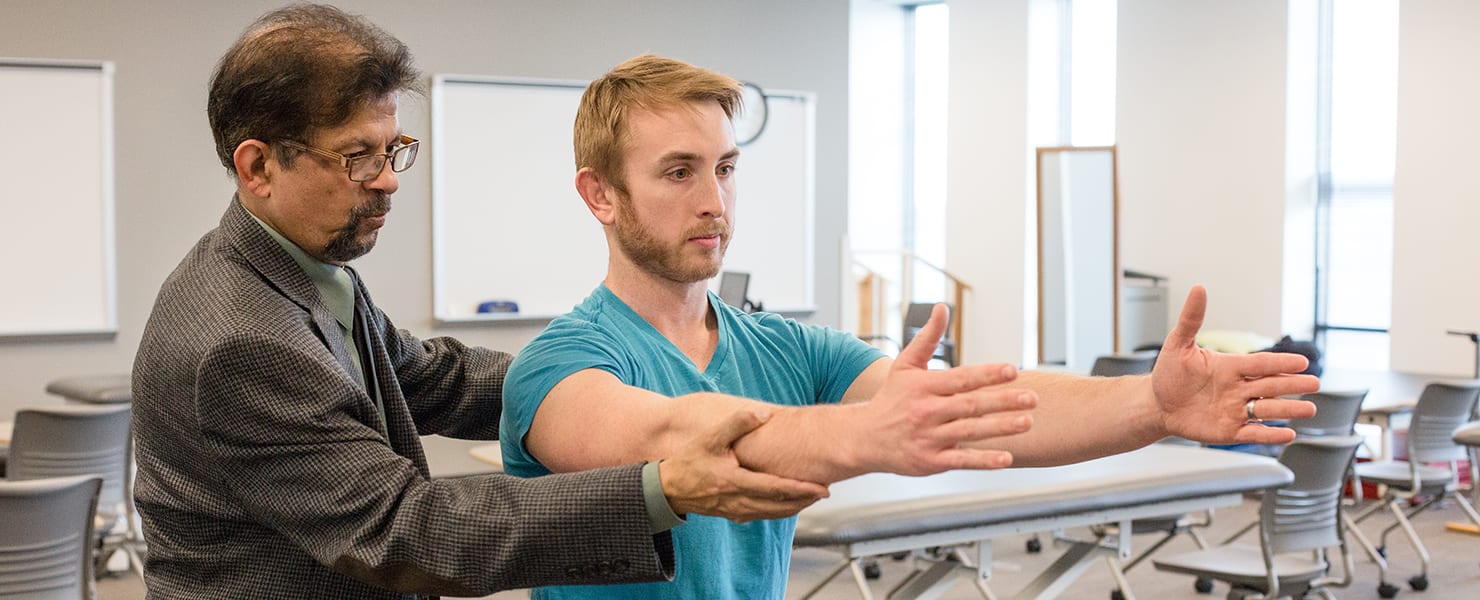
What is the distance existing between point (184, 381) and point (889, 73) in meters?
11.9

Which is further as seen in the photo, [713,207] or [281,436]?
[713,207]

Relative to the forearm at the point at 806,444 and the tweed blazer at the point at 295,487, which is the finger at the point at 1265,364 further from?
the tweed blazer at the point at 295,487

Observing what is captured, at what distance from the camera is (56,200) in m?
6.97

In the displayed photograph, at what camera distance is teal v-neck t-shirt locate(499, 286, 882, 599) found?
1.49 meters

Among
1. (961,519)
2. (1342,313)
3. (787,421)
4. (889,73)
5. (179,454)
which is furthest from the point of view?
(889,73)

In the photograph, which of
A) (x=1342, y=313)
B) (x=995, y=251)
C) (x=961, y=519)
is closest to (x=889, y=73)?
(x=995, y=251)

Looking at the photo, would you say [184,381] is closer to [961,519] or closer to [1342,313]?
[961,519]

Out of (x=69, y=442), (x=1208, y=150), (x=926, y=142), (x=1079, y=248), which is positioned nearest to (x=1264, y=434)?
(x=69, y=442)

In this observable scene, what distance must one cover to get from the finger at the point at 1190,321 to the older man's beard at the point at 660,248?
505 millimetres

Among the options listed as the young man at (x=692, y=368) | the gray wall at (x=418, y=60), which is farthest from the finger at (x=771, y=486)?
the gray wall at (x=418, y=60)

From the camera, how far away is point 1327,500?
443 centimetres

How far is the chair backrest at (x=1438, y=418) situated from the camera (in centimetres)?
600

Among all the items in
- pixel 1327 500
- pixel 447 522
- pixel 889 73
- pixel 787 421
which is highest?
pixel 889 73

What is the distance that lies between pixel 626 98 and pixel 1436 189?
8.31 metres
